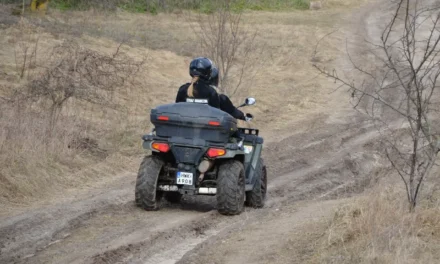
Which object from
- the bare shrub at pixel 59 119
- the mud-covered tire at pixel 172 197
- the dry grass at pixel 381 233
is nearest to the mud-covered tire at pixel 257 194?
the mud-covered tire at pixel 172 197

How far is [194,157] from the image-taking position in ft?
33.6

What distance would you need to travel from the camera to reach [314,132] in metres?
18.9

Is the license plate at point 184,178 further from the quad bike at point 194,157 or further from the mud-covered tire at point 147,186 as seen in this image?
the mud-covered tire at point 147,186

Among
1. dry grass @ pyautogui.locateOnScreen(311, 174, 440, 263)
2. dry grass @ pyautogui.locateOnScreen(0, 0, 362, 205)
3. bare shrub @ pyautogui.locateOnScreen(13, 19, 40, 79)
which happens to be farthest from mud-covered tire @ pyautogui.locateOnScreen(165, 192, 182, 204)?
bare shrub @ pyautogui.locateOnScreen(13, 19, 40, 79)

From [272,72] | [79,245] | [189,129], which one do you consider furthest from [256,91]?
[79,245]

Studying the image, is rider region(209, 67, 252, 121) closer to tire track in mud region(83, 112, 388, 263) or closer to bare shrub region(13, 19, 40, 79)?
tire track in mud region(83, 112, 388, 263)

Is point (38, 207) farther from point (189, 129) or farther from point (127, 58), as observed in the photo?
point (127, 58)

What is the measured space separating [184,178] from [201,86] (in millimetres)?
1309

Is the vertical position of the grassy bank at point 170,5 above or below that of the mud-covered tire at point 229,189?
above

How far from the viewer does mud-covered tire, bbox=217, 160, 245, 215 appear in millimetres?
10148

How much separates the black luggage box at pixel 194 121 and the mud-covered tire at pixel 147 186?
0.53 meters

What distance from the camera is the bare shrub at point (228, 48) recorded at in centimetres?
1870

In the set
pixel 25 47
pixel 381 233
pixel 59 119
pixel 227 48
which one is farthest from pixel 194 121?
pixel 25 47

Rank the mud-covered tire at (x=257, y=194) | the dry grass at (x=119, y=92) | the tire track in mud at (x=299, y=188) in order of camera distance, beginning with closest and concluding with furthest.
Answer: the tire track in mud at (x=299, y=188) < the mud-covered tire at (x=257, y=194) < the dry grass at (x=119, y=92)
